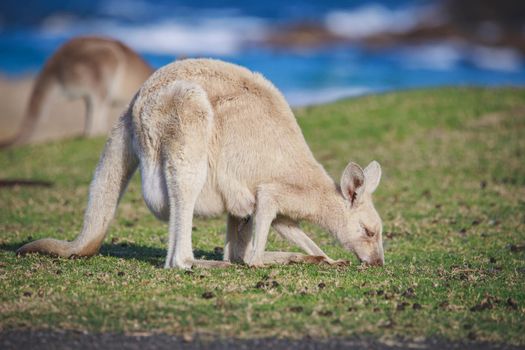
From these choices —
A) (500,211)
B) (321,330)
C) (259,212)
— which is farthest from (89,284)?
(500,211)

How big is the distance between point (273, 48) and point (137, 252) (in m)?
38.6

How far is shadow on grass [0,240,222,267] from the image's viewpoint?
7.70 meters

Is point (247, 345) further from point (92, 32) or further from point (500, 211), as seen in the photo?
point (92, 32)

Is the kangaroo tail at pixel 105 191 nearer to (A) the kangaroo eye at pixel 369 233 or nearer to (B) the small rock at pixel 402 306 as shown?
(A) the kangaroo eye at pixel 369 233

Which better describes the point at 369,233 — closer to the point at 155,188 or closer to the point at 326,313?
the point at 326,313

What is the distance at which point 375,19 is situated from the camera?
52688 mm

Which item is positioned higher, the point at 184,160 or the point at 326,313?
the point at 184,160

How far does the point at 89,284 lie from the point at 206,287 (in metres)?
0.88

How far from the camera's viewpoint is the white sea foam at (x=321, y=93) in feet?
102

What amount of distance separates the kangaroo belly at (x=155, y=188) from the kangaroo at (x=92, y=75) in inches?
349

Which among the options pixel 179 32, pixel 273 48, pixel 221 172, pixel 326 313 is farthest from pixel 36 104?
pixel 179 32

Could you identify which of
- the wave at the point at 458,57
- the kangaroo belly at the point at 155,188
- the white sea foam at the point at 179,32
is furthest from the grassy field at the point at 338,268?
the white sea foam at the point at 179,32

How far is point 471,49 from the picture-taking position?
42.2 metres

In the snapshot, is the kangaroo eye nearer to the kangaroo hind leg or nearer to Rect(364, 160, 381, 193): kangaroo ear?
Rect(364, 160, 381, 193): kangaroo ear
